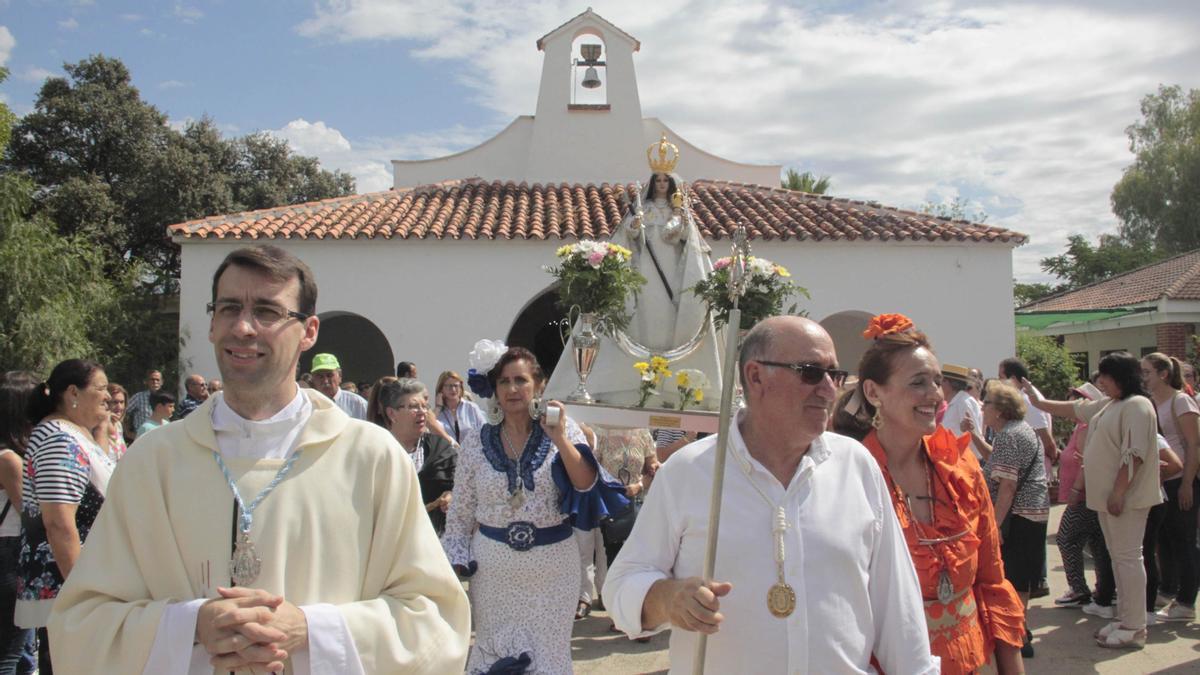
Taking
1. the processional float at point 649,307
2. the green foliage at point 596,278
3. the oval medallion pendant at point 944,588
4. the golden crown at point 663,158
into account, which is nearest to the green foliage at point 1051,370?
the processional float at point 649,307

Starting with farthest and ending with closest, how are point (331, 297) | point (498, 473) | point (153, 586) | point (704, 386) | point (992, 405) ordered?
point (331, 297) < point (704, 386) < point (992, 405) < point (498, 473) < point (153, 586)

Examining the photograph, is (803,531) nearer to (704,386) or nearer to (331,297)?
(704,386)

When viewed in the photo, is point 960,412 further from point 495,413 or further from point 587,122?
point 587,122

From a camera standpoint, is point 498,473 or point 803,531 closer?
point 803,531

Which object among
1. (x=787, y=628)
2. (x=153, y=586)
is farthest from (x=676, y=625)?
(x=153, y=586)

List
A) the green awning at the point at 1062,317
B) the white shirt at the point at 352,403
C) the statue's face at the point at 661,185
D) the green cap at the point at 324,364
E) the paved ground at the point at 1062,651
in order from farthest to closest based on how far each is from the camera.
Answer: the green awning at the point at 1062,317 < the statue's face at the point at 661,185 < the white shirt at the point at 352,403 < the green cap at the point at 324,364 < the paved ground at the point at 1062,651

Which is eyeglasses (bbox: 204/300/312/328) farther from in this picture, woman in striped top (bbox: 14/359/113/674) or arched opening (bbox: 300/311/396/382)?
arched opening (bbox: 300/311/396/382)

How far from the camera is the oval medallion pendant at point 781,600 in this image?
2342 millimetres

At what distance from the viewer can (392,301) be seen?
16.2 metres

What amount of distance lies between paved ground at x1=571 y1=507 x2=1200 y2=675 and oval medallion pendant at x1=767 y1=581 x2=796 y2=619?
13.6 feet

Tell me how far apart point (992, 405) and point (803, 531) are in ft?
13.4

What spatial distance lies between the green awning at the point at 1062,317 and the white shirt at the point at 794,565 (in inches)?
859

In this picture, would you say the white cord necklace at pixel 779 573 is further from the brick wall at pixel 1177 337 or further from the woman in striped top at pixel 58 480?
the brick wall at pixel 1177 337

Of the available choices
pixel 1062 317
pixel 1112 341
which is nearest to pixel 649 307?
pixel 1062 317
